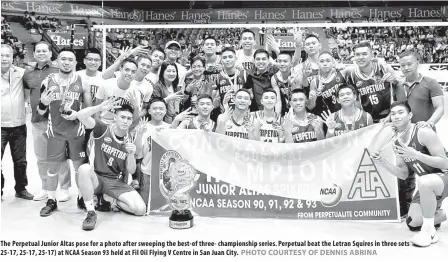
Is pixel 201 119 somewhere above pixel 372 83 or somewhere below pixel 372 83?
below

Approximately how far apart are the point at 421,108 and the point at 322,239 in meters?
1.61

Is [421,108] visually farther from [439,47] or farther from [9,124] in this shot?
[439,47]

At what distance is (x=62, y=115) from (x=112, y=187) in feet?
2.68

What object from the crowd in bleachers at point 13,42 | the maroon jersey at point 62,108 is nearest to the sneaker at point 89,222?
the maroon jersey at point 62,108

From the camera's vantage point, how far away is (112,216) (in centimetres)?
377

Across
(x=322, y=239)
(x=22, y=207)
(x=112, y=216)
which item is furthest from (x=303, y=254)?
(x=22, y=207)

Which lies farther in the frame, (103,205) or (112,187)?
(103,205)

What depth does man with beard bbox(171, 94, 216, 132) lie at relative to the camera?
3840 mm

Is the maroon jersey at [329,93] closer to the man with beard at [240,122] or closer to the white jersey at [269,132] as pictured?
the white jersey at [269,132]

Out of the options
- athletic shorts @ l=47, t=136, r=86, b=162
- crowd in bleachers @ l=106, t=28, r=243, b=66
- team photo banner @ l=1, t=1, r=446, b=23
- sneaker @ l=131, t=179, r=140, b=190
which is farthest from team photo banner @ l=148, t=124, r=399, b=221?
team photo banner @ l=1, t=1, r=446, b=23

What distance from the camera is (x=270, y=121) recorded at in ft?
12.4

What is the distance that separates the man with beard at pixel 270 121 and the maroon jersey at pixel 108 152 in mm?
1240

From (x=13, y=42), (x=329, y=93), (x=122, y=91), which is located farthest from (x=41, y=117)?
(x=13, y=42)

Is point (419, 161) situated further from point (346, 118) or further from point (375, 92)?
point (375, 92)
